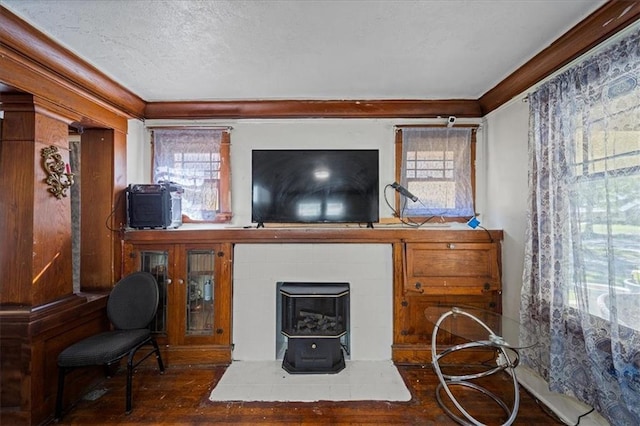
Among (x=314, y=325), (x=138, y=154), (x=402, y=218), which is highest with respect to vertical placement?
(x=138, y=154)

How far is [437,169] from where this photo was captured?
281 centimetres

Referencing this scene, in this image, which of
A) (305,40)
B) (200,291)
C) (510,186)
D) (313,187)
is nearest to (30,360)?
(200,291)

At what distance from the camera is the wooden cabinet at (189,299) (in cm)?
255

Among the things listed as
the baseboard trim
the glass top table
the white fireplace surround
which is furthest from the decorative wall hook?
the baseboard trim

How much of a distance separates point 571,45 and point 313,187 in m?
2.00

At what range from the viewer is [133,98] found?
2.60 metres

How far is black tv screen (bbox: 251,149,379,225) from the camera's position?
2727mm

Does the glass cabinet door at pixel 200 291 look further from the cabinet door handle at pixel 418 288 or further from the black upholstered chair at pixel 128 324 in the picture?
the cabinet door handle at pixel 418 288

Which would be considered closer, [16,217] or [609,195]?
[609,195]

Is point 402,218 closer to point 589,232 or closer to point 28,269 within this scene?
point 589,232

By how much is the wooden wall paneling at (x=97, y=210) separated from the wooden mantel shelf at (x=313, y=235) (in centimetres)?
20

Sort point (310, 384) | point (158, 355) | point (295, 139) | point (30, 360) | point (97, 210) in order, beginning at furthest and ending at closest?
point (295, 139), point (97, 210), point (158, 355), point (310, 384), point (30, 360)

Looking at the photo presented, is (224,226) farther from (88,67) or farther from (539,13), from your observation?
(539,13)

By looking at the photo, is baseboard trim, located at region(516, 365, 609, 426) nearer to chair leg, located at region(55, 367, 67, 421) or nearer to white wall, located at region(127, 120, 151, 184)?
chair leg, located at region(55, 367, 67, 421)
